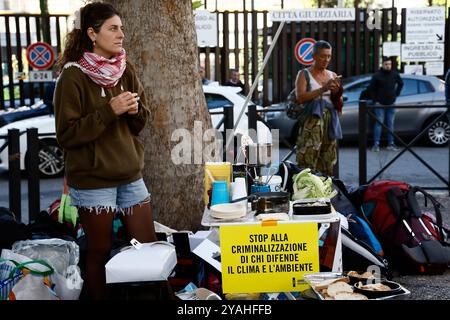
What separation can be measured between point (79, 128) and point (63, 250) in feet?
3.23

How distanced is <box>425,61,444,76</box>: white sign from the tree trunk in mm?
12593

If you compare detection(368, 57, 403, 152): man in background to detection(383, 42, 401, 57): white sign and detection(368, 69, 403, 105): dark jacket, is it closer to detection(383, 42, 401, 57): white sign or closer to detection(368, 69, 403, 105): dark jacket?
detection(368, 69, 403, 105): dark jacket

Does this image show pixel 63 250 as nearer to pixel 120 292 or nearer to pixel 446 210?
pixel 120 292

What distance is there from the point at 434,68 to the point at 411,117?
13.0ft

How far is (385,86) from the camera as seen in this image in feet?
44.5

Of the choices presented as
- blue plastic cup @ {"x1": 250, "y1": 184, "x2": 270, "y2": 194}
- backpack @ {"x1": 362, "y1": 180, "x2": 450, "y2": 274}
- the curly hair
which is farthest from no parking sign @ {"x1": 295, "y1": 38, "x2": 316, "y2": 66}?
the curly hair

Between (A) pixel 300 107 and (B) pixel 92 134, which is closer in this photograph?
(B) pixel 92 134

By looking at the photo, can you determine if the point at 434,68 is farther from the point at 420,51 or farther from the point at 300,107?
the point at 300,107

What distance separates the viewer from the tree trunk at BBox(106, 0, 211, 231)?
512 cm

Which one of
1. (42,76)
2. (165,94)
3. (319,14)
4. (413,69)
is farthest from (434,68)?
(165,94)

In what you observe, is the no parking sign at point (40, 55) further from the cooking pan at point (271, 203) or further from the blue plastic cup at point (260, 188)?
the cooking pan at point (271, 203)
